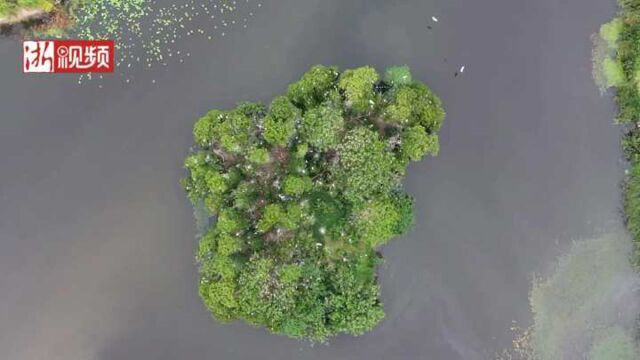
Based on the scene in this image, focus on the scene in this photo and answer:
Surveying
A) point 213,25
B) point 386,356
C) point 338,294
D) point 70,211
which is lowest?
point 386,356

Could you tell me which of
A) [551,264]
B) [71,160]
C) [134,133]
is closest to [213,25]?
[134,133]

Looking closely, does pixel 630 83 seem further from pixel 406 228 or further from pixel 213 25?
pixel 213 25

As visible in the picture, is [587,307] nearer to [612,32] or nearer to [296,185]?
[612,32]

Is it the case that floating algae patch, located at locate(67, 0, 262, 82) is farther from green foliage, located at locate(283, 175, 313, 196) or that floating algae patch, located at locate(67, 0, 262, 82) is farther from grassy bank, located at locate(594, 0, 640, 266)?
grassy bank, located at locate(594, 0, 640, 266)

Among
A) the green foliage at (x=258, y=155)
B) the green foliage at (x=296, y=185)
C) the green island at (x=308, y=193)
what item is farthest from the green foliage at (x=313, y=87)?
the green foliage at (x=296, y=185)

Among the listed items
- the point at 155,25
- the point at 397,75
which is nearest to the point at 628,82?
the point at 397,75
